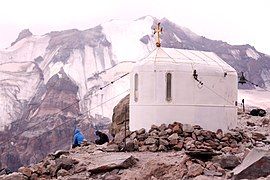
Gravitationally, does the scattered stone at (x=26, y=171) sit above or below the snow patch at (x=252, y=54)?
below

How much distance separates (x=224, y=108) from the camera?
52.1 ft

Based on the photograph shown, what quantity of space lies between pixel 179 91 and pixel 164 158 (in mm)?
3274

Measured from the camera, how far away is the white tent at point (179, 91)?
15.1 metres

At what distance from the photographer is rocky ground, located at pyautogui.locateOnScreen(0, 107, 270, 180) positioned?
10.1 meters

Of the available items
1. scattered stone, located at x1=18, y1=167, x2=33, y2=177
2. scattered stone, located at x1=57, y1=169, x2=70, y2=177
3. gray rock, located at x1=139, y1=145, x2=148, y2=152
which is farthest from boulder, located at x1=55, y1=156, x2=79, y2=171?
gray rock, located at x1=139, y1=145, x2=148, y2=152

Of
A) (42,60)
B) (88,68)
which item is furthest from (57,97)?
(42,60)

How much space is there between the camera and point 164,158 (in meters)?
12.2

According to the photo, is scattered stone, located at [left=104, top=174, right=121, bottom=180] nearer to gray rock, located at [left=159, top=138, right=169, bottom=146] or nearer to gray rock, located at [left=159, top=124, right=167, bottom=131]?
gray rock, located at [left=159, top=138, right=169, bottom=146]

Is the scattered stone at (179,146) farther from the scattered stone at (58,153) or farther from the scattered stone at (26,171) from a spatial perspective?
the scattered stone at (26,171)

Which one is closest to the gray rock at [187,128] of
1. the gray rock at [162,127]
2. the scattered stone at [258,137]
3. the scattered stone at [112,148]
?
the gray rock at [162,127]

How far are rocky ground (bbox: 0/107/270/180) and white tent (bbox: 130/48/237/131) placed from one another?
0.46 metres

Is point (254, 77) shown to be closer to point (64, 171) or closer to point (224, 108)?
point (224, 108)

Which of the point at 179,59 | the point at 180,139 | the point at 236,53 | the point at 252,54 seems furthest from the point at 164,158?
the point at 252,54

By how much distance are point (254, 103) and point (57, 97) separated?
65.3 ft
